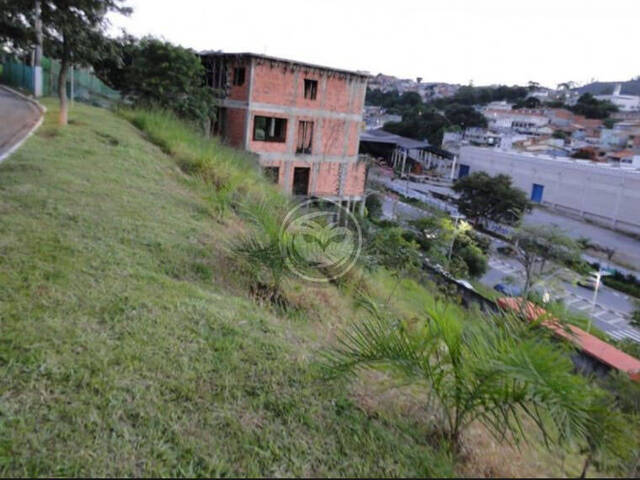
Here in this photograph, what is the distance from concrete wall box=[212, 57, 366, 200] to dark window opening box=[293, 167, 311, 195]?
0.74ft

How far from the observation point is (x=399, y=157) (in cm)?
4669

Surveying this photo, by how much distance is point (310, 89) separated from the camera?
19719mm

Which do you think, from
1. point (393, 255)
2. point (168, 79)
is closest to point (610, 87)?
point (168, 79)

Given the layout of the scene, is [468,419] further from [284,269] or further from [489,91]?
[489,91]

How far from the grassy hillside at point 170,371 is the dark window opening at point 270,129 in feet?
46.2

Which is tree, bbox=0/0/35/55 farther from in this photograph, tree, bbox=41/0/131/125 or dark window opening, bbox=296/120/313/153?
dark window opening, bbox=296/120/313/153

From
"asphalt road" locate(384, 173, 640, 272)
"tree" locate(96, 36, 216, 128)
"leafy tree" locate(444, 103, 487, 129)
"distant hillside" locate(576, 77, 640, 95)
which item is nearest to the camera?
"tree" locate(96, 36, 216, 128)

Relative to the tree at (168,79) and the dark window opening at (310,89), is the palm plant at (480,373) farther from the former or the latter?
the dark window opening at (310,89)

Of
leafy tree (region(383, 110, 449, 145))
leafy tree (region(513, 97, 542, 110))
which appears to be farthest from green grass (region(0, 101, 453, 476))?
leafy tree (region(513, 97, 542, 110))

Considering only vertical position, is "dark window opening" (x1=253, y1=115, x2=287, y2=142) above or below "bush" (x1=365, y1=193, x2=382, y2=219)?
above

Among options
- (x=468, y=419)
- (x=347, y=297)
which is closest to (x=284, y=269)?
(x=347, y=297)

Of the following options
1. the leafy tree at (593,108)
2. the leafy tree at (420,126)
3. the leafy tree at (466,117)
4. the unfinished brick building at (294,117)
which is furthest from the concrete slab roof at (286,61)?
the leafy tree at (593,108)

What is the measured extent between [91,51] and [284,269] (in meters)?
9.40

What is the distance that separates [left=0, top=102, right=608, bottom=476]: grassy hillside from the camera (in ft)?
6.81
